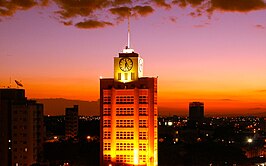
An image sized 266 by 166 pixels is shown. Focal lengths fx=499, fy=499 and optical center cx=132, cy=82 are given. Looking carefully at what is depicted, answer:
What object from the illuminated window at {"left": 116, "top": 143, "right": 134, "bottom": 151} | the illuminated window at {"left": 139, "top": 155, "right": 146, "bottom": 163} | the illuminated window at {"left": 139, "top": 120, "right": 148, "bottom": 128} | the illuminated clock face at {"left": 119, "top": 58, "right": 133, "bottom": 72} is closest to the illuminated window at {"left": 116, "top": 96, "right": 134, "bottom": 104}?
the illuminated window at {"left": 139, "top": 120, "right": 148, "bottom": 128}

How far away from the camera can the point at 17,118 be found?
73.4 metres

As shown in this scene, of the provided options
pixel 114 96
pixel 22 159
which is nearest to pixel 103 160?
pixel 114 96

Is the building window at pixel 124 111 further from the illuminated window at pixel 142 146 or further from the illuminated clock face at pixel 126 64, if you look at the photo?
the illuminated clock face at pixel 126 64

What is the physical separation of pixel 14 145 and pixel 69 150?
9.40m

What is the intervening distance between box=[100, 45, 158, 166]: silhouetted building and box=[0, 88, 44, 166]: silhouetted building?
21.4 meters

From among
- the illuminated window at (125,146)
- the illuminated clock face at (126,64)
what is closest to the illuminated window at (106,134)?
the illuminated window at (125,146)

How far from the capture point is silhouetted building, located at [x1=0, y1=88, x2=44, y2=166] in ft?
238

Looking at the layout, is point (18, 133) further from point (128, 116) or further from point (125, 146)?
point (128, 116)

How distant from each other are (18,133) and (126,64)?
25695mm

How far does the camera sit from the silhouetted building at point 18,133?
72562 millimetres

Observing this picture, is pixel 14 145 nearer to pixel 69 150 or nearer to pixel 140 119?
pixel 69 150

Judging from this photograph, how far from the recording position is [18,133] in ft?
240

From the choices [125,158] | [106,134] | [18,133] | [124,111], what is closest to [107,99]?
[124,111]

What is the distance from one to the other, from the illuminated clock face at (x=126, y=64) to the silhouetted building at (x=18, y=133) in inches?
941
